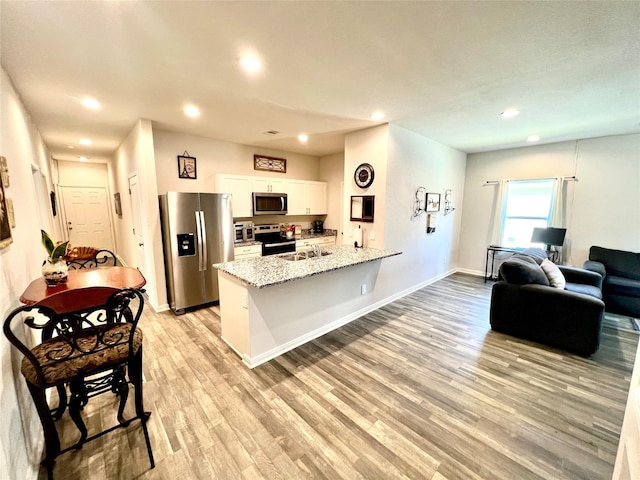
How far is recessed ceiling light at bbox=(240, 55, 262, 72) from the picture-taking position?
1.91 m

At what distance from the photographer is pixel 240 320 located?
2.51 meters

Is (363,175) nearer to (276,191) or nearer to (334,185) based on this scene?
(276,191)

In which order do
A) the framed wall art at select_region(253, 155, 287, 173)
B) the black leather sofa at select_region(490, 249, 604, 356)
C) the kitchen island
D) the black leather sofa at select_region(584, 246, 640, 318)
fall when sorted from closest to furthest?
1. the kitchen island
2. the black leather sofa at select_region(490, 249, 604, 356)
3. the black leather sofa at select_region(584, 246, 640, 318)
4. the framed wall art at select_region(253, 155, 287, 173)

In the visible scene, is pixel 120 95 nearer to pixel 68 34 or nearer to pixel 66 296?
pixel 68 34

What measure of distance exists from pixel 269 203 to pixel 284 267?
241cm

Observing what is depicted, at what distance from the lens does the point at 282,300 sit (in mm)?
2598

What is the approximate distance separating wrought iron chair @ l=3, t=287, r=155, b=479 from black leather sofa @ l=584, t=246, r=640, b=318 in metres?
5.60

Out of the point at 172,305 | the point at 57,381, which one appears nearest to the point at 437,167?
the point at 172,305

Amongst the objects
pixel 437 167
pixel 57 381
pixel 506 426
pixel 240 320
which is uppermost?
pixel 437 167

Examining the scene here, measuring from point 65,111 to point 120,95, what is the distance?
1.13 m

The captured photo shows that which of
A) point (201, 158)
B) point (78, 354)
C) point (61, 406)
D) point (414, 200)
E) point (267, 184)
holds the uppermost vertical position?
point (201, 158)

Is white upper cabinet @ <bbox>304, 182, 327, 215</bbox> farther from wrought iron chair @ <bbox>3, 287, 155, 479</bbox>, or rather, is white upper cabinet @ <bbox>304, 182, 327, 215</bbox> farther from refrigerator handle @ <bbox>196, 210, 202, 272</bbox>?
wrought iron chair @ <bbox>3, 287, 155, 479</bbox>

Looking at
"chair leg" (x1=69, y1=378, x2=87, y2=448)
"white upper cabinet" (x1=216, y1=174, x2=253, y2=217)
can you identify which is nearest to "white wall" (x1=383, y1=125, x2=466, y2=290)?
"white upper cabinet" (x1=216, y1=174, x2=253, y2=217)

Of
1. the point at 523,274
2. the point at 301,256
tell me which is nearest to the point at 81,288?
the point at 301,256
